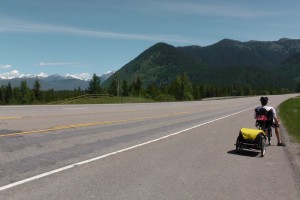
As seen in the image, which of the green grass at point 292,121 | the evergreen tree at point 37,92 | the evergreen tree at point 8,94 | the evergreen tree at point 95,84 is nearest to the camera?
the green grass at point 292,121

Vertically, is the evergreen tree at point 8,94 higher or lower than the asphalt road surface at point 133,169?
higher

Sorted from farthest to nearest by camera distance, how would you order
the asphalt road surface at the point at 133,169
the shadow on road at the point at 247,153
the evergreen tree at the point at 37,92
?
the evergreen tree at the point at 37,92, the shadow on road at the point at 247,153, the asphalt road surface at the point at 133,169

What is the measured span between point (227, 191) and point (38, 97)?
417 ft

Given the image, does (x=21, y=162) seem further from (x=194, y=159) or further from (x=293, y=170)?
(x=293, y=170)

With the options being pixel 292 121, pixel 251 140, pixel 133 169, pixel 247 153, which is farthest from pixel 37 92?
pixel 133 169

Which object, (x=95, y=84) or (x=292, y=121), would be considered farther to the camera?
(x=95, y=84)

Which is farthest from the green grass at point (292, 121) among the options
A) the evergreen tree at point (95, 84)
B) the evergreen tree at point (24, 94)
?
the evergreen tree at point (24, 94)

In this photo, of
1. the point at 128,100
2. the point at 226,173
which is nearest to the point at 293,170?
the point at 226,173

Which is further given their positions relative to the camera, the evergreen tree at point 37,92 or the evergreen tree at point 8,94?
the evergreen tree at point 8,94

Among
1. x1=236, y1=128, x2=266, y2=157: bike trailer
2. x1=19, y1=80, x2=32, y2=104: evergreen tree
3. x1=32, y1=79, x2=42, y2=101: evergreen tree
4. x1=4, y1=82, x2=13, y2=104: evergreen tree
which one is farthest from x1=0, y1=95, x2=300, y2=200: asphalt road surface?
x1=4, y1=82, x2=13, y2=104: evergreen tree

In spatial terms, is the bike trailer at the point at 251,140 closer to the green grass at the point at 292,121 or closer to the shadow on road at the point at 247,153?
the shadow on road at the point at 247,153

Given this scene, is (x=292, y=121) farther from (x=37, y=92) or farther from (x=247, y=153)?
(x=37, y=92)

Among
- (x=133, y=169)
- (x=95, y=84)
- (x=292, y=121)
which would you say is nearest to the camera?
(x=133, y=169)

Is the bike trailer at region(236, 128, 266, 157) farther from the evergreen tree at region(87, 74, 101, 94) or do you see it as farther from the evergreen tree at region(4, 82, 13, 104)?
the evergreen tree at region(4, 82, 13, 104)
